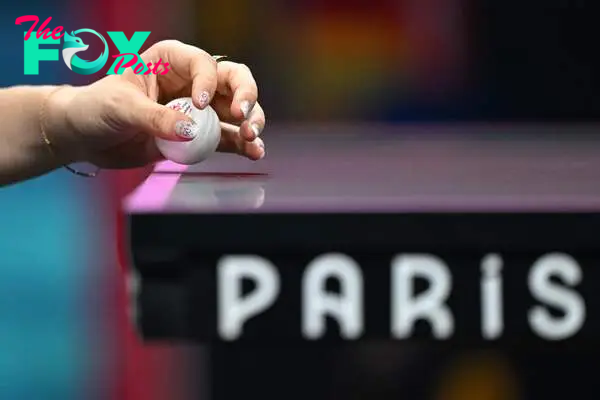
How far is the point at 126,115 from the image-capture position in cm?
156

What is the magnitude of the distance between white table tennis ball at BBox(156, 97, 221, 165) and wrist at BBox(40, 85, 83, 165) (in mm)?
182

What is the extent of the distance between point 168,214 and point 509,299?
0.33 meters

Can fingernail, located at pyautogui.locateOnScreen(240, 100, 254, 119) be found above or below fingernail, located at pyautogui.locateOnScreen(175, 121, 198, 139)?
above

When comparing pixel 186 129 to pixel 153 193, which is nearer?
pixel 153 193

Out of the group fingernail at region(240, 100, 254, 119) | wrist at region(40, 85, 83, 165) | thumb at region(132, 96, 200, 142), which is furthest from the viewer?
wrist at region(40, 85, 83, 165)

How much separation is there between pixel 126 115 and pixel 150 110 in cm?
7

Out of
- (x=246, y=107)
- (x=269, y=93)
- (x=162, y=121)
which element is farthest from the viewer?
(x=269, y=93)

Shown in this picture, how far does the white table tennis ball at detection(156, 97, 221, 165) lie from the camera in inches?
61.4

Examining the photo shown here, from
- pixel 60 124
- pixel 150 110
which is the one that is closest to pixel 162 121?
pixel 150 110

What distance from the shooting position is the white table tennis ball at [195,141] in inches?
61.4

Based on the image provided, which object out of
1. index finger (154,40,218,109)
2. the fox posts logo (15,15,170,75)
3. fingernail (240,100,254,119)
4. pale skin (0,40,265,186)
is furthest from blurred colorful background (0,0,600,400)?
fingernail (240,100,254,119)

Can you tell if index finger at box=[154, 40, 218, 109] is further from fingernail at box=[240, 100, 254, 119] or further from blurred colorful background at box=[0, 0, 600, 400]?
blurred colorful background at box=[0, 0, 600, 400]

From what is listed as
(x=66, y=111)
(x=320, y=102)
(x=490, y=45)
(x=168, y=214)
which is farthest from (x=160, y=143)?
(x=490, y=45)

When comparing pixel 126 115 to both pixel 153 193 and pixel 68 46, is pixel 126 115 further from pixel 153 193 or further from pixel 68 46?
pixel 68 46
